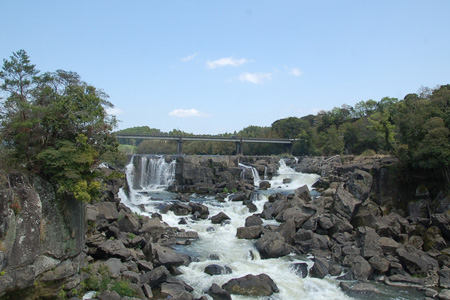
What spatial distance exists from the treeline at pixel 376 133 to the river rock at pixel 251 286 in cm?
1724

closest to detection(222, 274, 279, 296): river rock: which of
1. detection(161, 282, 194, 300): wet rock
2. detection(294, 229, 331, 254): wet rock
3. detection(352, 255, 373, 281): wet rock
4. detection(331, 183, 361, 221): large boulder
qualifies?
detection(161, 282, 194, 300): wet rock

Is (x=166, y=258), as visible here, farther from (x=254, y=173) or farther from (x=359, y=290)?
(x=254, y=173)

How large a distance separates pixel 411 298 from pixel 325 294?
3.95 metres

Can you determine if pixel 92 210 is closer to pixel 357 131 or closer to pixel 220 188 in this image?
pixel 220 188

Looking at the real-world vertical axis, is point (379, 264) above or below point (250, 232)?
below

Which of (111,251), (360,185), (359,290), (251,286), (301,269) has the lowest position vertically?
(359,290)

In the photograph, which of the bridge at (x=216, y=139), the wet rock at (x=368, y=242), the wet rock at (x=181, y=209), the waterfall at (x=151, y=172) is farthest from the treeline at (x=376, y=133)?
the waterfall at (x=151, y=172)

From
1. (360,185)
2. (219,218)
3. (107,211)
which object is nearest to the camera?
(107,211)

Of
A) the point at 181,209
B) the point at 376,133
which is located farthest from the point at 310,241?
the point at 376,133

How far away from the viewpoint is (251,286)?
50.1ft

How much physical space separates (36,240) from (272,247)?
12323mm

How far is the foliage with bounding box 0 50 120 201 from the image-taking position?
13.8 meters

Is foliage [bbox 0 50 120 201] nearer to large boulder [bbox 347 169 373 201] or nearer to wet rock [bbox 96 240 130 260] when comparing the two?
wet rock [bbox 96 240 130 260]

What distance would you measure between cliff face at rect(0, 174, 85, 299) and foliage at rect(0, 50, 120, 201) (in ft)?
2.63
